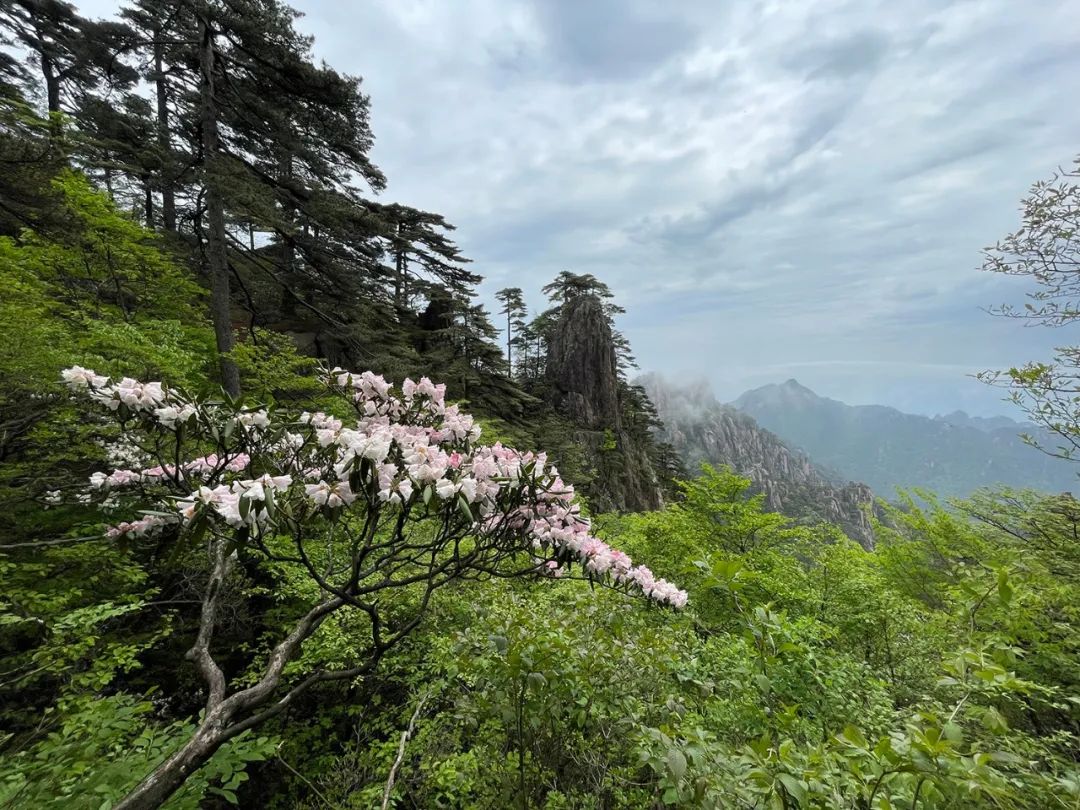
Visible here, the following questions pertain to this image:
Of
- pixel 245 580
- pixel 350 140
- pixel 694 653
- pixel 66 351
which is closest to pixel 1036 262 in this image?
pixel 694 653

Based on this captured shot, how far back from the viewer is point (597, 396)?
98.9ft

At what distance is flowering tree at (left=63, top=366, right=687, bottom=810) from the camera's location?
5.65ft

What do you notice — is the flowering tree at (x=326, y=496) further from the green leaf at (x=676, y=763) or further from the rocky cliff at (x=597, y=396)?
the rocky cliff at (x=597, y=396)

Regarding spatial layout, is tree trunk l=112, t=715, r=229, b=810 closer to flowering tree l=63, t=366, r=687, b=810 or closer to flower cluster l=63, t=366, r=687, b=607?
flowering tree l=63, t=366, r=687, b=810

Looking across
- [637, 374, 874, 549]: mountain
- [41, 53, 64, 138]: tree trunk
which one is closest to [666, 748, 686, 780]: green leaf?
[41, 53, 64, 138]: tree trunk

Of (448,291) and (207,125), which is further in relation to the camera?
(448,291)

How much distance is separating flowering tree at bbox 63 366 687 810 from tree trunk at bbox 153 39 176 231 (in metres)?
8.23

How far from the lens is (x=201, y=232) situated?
8.12 metres

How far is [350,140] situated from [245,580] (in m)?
8.12

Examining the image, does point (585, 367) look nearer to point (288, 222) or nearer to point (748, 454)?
point (288, 222)

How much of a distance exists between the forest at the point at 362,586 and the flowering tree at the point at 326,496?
0.06 ft

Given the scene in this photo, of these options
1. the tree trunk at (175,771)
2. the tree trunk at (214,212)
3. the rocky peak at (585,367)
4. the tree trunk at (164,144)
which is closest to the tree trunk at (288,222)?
the tree trunk at (214,212)

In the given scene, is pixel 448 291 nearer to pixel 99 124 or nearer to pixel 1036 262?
pixel 99 124

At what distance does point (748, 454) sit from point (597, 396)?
79.2 m
